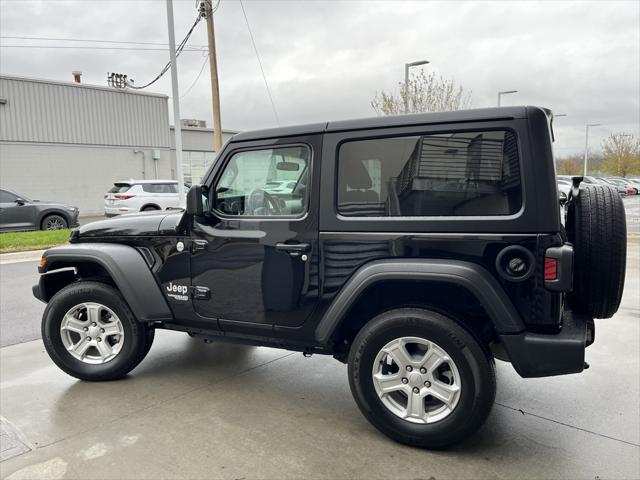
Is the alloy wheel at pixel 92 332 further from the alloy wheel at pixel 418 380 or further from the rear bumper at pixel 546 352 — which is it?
the rear bumper at pixel 546 352

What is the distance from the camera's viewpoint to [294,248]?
3230 millimetres

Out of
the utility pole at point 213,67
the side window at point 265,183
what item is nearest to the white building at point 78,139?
the utility pole at point 213,67

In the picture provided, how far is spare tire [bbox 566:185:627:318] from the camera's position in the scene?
2.92 meters

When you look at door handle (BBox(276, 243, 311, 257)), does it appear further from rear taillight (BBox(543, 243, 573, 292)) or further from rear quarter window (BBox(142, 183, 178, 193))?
rear quarter window (BBox(142, 183, 178, 193))

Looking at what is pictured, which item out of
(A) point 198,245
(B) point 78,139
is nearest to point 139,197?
(B) point 78,139

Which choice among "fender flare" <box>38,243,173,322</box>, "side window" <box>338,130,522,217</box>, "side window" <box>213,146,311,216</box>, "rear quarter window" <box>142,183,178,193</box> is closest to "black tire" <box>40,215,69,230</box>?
"rear quarter window" <box>142,183,178,193</box>

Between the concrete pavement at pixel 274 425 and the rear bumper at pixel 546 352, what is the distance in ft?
1.73

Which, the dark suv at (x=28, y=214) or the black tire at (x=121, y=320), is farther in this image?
the dark suv at (x=28, y=214)

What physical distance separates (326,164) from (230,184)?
2.59ft

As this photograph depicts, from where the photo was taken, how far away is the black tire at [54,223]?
14.4 metres

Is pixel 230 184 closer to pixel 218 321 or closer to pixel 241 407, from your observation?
pixel 218 321

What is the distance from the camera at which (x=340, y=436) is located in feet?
10.1

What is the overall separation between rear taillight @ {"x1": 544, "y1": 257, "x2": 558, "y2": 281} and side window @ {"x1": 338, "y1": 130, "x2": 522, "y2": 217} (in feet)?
1.06

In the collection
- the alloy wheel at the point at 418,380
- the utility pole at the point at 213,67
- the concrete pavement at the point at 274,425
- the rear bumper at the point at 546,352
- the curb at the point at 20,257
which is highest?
the utility pole at the point at 213,67
